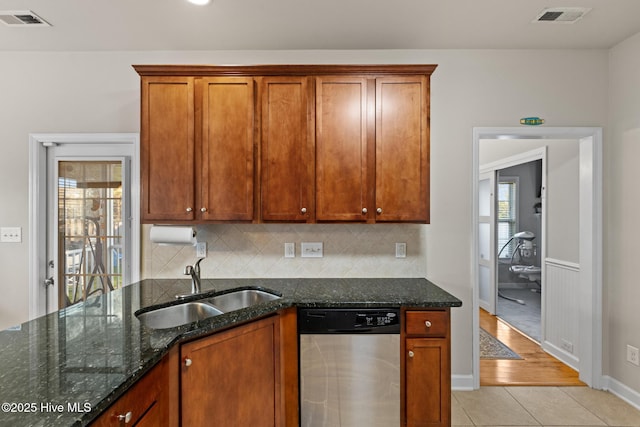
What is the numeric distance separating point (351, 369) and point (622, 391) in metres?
2.27

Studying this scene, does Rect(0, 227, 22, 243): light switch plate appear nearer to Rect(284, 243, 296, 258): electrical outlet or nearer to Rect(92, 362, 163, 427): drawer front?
Rect(284, 243, 296, 258): electrical outlet

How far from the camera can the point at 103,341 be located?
1423 millimetres

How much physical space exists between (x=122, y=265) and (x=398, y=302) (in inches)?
88.4

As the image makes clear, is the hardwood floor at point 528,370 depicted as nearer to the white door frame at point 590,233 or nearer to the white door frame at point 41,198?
the white door frame at point 590,233

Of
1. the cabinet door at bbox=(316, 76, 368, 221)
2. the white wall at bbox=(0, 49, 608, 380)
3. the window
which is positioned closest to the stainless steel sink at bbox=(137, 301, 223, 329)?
the cabinet door at bbox=(316, 76, 368, 221)

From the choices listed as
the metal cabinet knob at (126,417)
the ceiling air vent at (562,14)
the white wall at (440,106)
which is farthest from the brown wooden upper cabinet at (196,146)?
the ceiling air vent at (562,14)

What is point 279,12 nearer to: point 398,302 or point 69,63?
point 69,63

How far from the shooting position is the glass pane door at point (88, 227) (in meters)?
2.84

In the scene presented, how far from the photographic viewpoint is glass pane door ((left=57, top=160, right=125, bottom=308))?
2.84m

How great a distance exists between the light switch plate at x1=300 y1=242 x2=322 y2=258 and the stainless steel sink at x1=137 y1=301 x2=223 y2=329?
2.66 ft

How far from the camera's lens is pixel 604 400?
2627 mm

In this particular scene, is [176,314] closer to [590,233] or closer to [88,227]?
[88,227]

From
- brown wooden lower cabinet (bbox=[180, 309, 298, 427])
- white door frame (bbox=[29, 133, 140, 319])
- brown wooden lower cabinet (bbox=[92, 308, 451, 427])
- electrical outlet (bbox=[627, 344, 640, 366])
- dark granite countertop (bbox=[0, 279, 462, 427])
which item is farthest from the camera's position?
white door frame (bbox=[29, 133, 140, 319])

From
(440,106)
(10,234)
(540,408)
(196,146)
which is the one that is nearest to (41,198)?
(10,234)
